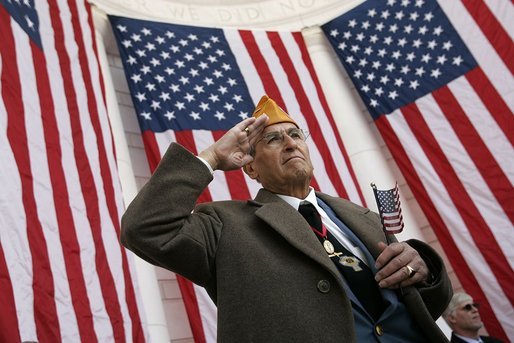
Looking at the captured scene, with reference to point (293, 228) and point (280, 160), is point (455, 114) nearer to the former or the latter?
point (280, 160)

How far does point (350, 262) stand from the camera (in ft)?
5.80

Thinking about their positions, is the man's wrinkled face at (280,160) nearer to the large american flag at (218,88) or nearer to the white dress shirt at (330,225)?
the white dress shirt at (330,225)

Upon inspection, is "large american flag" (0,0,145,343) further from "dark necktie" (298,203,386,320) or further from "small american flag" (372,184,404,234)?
"small american flag" (372,184,404,234)

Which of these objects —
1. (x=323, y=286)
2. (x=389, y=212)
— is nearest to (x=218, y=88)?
(x=389, y=212)

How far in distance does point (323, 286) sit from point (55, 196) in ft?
9.81

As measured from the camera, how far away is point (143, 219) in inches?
60.9

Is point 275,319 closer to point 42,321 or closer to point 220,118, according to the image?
point 42,321

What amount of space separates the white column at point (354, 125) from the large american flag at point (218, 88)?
36cm

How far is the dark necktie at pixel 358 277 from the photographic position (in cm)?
170

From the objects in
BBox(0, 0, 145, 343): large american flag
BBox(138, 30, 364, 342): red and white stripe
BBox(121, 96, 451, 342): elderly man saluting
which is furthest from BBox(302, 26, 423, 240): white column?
BBox(121, 96, 451, 342): elderly man saluting

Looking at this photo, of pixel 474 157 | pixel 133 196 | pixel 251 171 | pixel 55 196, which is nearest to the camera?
pixel 251 171

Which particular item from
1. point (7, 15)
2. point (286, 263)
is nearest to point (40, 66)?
point (7, 15)

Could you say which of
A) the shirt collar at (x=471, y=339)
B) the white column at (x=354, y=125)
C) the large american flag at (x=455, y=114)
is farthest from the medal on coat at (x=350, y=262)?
the white column at (x=354, y=125)

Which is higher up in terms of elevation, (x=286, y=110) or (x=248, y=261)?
(x=286, y=110)
